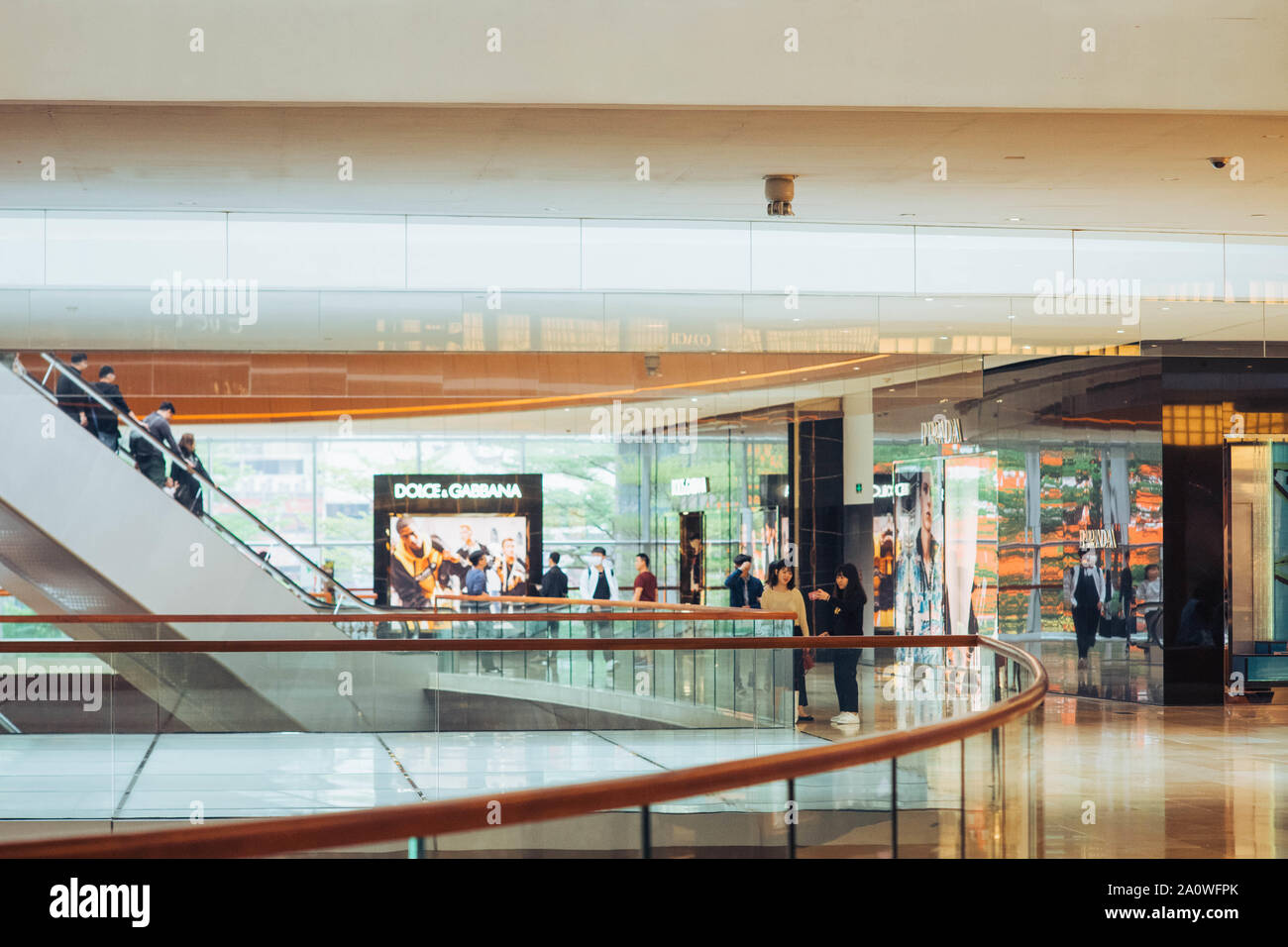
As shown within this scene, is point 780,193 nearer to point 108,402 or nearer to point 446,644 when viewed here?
point 446,644

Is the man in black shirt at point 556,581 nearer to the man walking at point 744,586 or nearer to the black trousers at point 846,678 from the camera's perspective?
the man walking at point 744,586

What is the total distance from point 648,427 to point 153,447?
16.8ft

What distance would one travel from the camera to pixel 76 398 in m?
12.6

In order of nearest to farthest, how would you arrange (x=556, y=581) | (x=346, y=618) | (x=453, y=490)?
1. (x=346, y=618)
2. (x=556, y=581)
3. (x=453, y=490)

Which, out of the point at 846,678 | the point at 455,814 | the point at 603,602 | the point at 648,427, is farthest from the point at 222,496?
the point at 455,814

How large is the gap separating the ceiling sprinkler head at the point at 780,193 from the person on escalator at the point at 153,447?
694 cm

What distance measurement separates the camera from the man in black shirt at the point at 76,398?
495 inches

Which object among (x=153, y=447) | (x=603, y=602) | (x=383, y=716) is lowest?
(x=383, y=716)

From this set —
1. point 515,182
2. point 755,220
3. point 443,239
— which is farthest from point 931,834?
point 443,239

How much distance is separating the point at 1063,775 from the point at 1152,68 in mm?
4831

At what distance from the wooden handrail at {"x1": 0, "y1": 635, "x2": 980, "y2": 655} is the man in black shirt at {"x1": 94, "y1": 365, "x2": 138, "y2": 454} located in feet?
16.1

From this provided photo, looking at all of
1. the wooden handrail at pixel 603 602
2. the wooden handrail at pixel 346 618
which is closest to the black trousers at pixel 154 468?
the wooden handrail at pixel 346 618

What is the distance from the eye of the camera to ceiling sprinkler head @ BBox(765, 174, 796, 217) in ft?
31.7
